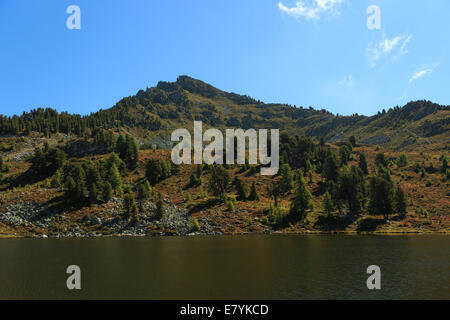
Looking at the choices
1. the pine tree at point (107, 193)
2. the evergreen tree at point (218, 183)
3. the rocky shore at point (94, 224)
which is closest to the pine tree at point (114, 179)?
the pine tree at point (107, 193)

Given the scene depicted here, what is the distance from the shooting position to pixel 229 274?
37.2 m

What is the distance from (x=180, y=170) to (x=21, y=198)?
73.0 m

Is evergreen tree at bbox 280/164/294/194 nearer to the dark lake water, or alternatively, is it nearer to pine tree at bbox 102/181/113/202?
pine tree at bbox 102/181/113/202

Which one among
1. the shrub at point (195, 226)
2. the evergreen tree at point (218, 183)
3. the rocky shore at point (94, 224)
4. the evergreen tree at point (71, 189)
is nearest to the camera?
the rocky shore at point (94, 224)

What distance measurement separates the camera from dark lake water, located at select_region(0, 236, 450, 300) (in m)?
30.0

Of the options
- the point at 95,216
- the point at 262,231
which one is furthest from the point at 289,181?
the point at 95,216

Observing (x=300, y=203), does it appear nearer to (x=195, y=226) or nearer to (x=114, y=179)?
(x=195, y=226)

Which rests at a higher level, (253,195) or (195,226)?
(253,195)

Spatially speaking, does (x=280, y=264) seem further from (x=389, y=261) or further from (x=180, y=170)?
(x=180, y=170)

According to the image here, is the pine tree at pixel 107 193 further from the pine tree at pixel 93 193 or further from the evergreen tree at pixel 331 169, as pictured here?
the evergreen tree at pixel 331 169

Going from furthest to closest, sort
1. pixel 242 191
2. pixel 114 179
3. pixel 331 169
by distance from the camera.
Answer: pixel 331 169 → pixel 242 191 → pixel 114 179

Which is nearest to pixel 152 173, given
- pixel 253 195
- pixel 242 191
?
pixel 242 191

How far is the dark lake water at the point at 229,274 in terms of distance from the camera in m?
30.0
